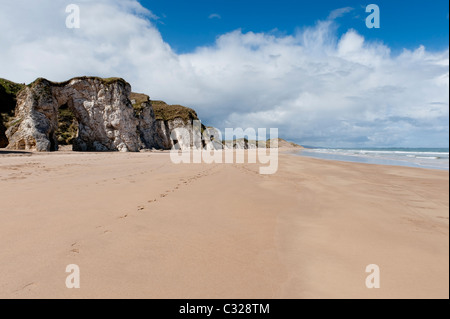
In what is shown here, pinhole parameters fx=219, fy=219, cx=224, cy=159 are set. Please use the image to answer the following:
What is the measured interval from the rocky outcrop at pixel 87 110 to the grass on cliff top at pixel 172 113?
716 inches

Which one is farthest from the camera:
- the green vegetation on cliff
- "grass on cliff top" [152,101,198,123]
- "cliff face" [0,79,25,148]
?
"grass on cliff top" [152,101,198,123]

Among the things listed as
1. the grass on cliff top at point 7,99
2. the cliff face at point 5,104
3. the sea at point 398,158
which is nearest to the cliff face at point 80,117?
the cliff face at point 5,104

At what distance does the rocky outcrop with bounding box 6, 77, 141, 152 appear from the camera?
25734 mm

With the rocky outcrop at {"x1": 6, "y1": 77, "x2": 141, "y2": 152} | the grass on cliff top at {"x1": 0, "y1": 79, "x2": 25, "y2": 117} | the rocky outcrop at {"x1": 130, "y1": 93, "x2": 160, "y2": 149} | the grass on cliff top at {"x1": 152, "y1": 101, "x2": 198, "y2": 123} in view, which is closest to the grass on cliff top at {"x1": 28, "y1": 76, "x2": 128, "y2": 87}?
the rocky outcrop at {"x1": 6, "y1": 77, "x2": 141, "y2": 152}

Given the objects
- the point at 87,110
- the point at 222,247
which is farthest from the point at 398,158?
the point at 87,110

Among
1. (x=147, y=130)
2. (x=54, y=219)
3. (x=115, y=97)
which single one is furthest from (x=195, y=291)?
(x=147, y=130)

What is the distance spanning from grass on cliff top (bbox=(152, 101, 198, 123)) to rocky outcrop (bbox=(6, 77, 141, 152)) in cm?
1819

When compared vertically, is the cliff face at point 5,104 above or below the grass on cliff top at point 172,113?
below

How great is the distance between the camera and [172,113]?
56125 mm

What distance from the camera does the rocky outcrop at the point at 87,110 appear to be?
25.7 m

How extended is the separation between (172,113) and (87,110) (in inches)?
997

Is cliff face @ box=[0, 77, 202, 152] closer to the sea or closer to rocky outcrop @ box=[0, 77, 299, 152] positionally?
rocky outcrop @ box=[0, 77, 299, 152]

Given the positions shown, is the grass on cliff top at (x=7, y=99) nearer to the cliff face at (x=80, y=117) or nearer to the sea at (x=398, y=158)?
the cliff face at (x=80, y=117)
